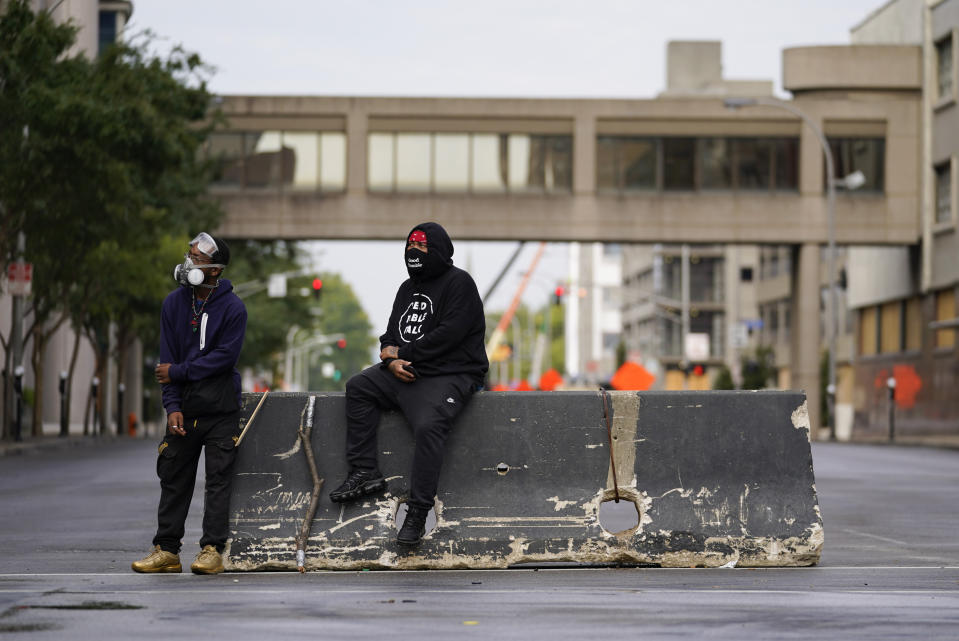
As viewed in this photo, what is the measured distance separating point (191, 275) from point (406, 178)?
1937 inches

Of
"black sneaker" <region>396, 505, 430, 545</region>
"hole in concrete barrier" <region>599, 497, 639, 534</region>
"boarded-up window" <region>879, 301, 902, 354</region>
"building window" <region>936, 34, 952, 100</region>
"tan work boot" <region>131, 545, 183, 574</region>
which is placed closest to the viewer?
"black sneaker" <region>396, 505, 430, 545</region>

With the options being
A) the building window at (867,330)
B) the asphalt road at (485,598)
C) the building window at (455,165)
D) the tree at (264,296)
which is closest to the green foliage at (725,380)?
the building window at (867,330)

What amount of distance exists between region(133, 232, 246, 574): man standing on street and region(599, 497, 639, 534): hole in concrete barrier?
4107 mm

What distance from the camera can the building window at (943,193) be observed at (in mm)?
55844

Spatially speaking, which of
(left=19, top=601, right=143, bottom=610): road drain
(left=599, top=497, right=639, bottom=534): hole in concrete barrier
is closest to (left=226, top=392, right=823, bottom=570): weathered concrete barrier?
(left=19, top=601, right=143, bottom=610): road drain

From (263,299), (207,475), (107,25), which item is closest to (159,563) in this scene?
(207,475)

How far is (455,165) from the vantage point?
5797 centimetres

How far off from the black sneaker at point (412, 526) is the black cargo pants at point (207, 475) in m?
0.99

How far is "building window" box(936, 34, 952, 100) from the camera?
55.1 metres

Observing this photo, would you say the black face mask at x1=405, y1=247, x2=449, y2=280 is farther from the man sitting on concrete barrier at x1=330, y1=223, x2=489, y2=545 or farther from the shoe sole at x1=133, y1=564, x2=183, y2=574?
the shoe sole at x1=133, y1=564, x2=183, y2=574

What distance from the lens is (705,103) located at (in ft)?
193

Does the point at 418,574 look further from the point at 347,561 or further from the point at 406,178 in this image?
the point at 406,178

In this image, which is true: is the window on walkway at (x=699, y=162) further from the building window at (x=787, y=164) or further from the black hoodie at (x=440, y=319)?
the black hoodie at (x=440, y=319)

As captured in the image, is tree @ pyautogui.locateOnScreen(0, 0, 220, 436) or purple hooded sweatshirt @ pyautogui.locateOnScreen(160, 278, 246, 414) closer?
purple hooded sweatshirt @ pyautogui.locateOnScreen(160, 278, 246, 414)
